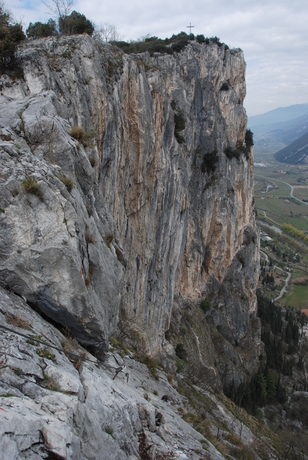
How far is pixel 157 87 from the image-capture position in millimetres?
22969

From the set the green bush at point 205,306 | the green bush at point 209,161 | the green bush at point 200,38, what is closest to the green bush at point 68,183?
the green bush at point 209,161

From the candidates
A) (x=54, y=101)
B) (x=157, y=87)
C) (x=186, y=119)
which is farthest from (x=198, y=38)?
(x=54, y=101)

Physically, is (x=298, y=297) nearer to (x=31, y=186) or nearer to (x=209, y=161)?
(x=209, y=161)

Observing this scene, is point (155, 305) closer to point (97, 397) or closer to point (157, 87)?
point (157, 87)

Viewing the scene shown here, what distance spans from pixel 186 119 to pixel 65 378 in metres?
33.5

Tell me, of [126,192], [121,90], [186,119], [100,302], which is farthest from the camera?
[186,119]

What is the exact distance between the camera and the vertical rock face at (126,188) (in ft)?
22.5

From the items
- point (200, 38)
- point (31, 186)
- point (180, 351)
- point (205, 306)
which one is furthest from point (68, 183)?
point (200, 38)

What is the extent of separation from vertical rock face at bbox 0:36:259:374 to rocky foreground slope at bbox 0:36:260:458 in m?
0.05

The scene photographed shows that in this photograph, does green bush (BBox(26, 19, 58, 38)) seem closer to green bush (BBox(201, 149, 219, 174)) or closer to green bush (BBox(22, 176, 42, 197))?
green bush (BBox(22, 176, 42, 197))

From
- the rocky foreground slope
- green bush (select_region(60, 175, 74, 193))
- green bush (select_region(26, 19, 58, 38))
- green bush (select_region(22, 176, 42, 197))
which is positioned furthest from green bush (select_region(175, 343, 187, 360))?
green bush (select_region(22, 176, 42, 197))

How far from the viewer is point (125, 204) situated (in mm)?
20359

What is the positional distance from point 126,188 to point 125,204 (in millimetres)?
1027

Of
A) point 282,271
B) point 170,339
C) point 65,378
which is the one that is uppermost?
point 65,378
